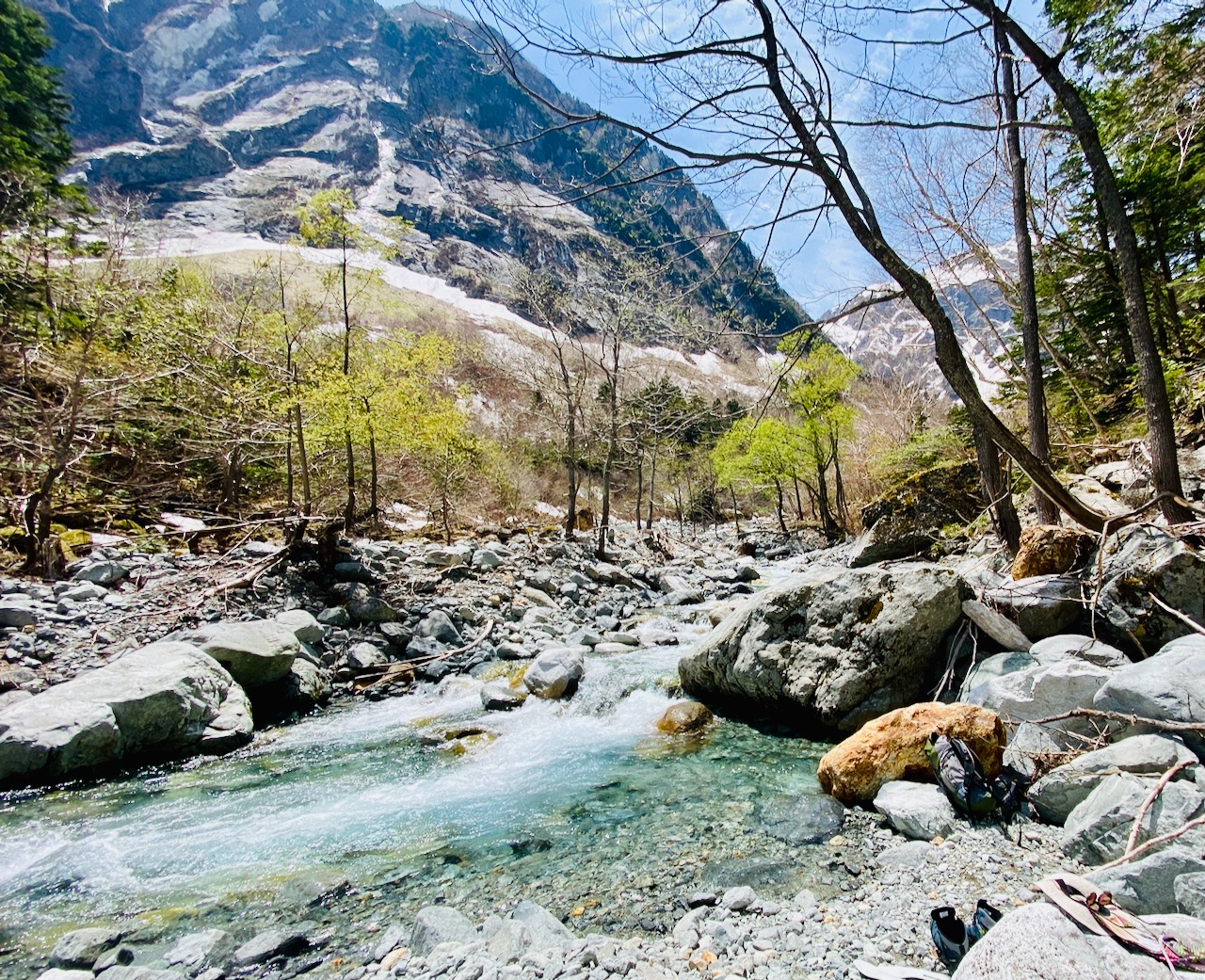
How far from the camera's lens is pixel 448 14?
3.65 m

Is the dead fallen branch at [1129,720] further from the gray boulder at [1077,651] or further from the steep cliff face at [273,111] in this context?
the steep cliff face at [273,111]

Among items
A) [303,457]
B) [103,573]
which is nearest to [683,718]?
[103,573]

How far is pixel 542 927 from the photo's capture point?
119 inches

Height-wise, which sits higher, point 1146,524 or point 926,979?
point 1146,524

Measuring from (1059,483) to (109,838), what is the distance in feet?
27.5

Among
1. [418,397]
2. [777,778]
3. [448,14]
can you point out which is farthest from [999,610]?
[418,397]

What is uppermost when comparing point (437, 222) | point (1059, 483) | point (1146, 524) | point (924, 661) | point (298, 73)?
point (298, 73)

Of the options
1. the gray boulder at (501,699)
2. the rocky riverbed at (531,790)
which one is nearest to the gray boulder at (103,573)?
the rocky riverbed at (531,790)

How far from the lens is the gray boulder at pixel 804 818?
3.92m

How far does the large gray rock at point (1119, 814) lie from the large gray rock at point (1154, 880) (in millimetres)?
236

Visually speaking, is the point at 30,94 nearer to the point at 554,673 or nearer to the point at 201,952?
the point at 554,673

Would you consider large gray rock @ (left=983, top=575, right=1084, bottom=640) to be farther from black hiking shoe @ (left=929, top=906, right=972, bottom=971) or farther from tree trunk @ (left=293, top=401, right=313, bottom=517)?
tree trunk @ (left=293, top=401, right=313, bottom=517)

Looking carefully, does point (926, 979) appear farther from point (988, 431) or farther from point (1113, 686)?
point (988, 431)

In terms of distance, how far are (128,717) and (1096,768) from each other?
26.3 ft
